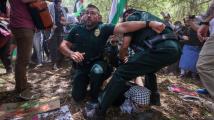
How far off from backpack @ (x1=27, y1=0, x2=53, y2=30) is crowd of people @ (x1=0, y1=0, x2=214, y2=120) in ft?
0.27

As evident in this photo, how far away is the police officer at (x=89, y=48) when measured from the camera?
4.32m

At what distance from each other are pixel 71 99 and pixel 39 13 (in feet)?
4.53

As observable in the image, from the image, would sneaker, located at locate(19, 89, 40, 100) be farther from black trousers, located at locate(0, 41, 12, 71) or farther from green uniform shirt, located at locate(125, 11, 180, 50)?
green uniform shirt, located at locate(125, 11, 180, 50)

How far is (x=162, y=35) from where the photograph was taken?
148 inches

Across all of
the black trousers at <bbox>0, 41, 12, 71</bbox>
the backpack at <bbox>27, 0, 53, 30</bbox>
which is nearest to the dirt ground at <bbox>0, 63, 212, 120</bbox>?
the black trousers at <bbox>0, 41, 12, 71</bbox>

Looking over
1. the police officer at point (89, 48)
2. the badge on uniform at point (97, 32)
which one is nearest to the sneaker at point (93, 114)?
the police officer at point (89, 48)

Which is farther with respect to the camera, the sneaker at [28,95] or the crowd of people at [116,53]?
the sneaker at [28,95]

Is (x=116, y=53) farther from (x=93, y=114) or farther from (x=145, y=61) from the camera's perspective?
(x=93, y=114)

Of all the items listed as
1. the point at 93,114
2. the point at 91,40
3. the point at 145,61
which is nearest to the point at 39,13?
the point at 91,40

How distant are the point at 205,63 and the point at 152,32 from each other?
0.75 m

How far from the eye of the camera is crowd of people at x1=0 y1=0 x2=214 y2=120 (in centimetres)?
364

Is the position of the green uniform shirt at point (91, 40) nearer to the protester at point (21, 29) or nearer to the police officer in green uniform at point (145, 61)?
the protester at point (21, 29)

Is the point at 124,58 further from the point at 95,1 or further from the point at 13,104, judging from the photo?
the point at 95,1

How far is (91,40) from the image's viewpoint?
4570mm
